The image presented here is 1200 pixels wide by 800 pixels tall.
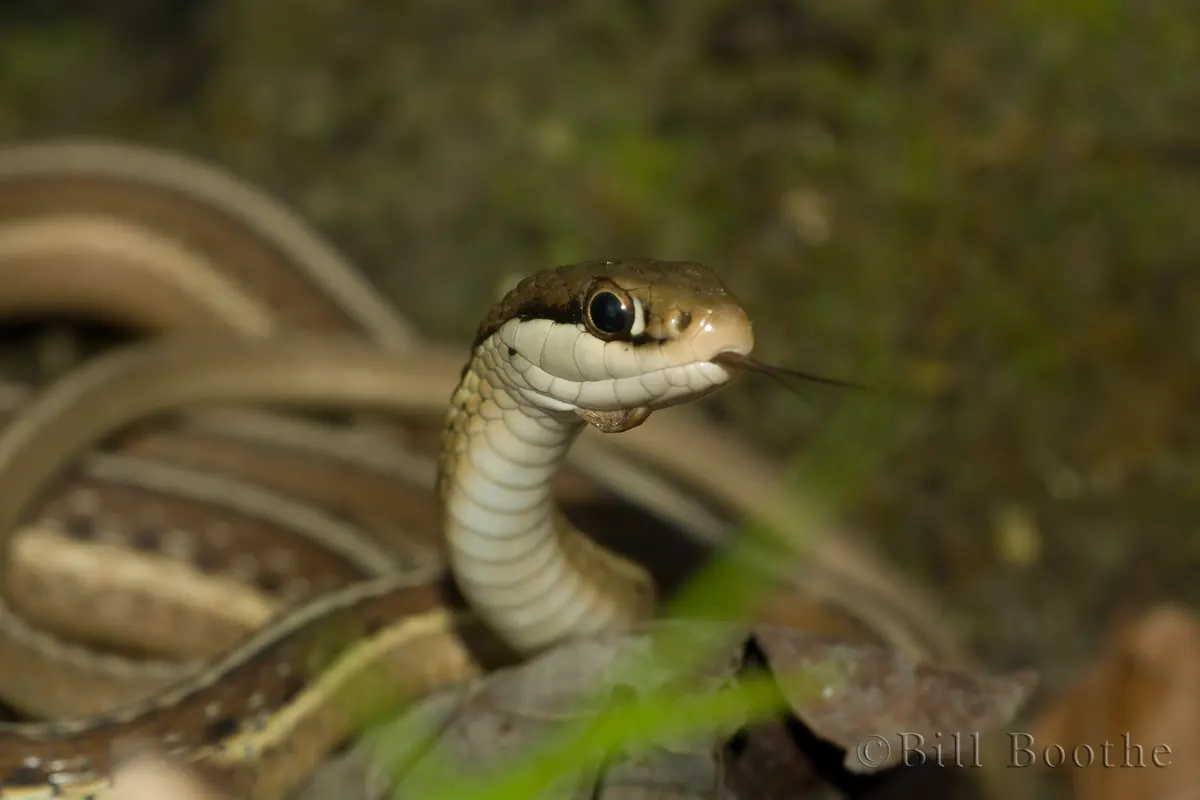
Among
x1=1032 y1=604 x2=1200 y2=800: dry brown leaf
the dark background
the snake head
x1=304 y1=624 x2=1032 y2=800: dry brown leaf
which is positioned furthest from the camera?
the dark background

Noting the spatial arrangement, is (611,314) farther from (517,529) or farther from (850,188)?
(850,188)

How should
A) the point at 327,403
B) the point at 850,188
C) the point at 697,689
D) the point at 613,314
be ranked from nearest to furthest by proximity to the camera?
the point at 613,314
the point at 697,689
the point at 327,403
the point at 850,188

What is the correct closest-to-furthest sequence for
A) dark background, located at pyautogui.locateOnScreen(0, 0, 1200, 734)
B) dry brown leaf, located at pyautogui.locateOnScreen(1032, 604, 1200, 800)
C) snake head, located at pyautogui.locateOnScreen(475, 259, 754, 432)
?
snake head, located at pyautogui.locateOnScreen(475, 259, 754, 432)
dry brown leaf, located at pyautogui.locateOnScreen(1032, 604, 1200, 800)
dark background, located at pyautogui.locateOnScreen(0, 0, 1200, 734)

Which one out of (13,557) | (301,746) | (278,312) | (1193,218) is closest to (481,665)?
(301,746)

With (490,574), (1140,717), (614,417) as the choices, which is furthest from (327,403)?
(1140,717)

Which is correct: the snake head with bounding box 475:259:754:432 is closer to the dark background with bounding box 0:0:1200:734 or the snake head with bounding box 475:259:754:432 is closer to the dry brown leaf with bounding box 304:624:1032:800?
the dry brown leaf with bounding box 304:624:1032:800

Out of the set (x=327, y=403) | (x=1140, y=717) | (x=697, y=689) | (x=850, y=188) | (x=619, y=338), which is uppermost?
(x=850, y=188)

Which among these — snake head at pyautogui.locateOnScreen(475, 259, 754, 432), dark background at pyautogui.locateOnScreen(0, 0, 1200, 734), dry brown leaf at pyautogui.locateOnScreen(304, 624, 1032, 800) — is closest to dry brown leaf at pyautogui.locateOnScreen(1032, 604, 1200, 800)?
dark background at pyautogui.locateOnScreen(0, 0, 1200, 734)

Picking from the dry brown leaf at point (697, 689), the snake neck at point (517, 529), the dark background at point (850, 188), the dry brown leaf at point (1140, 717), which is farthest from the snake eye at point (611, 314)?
the dark background at point (850, 188)
